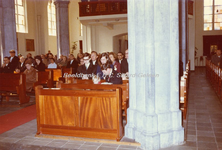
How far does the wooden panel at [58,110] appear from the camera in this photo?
4.78 m

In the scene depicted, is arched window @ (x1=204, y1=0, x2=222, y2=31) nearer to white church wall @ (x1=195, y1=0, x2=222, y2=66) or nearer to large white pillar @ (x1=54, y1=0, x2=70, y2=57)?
white church wall @ (x1=195, y1=0, x2=222, y2=66)

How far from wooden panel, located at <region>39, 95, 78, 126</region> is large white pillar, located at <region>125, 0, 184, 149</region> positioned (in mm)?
1192

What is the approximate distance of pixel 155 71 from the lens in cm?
446

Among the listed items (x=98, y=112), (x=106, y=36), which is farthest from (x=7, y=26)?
(x=106, y=36)

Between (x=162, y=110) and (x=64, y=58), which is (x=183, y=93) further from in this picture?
(x=64, y=58)

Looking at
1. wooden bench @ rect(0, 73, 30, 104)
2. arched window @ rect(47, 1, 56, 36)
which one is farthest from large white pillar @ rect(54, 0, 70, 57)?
arched window @ rect(47, 1, 56, 36)

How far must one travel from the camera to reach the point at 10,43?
460 inches

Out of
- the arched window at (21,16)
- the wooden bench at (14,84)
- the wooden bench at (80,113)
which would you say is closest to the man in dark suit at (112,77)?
the wooden bench at (80,113)

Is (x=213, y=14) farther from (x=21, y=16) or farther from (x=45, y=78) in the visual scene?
(x=45, y=78)

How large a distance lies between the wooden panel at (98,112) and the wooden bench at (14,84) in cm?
389

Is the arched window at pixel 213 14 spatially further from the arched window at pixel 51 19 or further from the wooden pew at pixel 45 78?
the wooden pew at pixel 45 78

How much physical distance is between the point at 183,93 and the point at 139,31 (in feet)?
8.14

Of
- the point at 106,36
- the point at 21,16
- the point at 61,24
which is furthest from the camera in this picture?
the point at 21,16

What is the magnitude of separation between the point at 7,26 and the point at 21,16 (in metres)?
10.0
